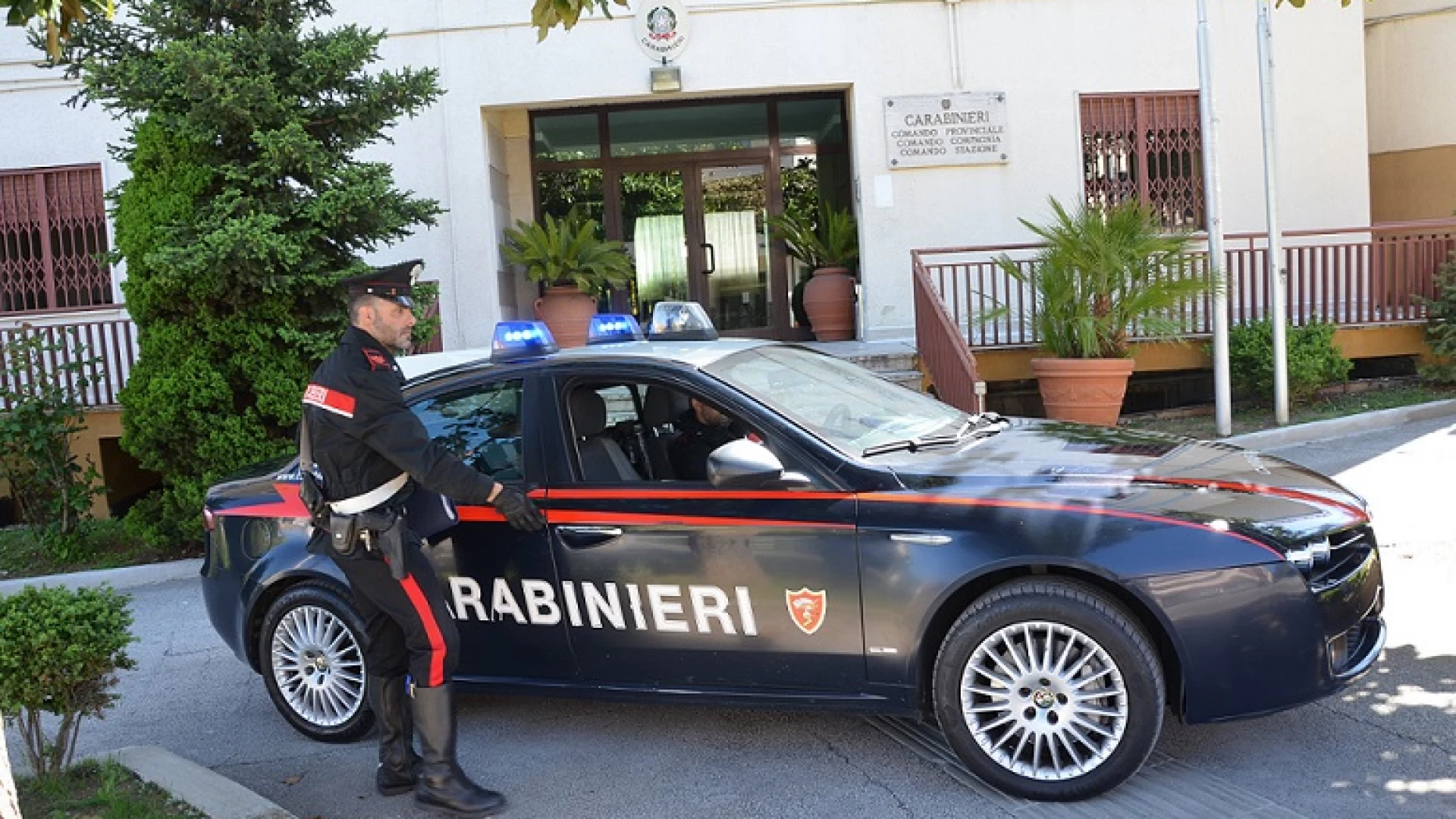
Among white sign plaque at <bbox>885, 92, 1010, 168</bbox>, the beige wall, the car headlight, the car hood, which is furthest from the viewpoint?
the beige wall

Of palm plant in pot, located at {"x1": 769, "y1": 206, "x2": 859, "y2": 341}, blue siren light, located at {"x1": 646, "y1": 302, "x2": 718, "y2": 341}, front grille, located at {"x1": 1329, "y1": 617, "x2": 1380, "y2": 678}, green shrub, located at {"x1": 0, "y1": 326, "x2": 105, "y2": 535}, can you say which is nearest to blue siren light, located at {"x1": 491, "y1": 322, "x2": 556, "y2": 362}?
blue siren light, located at {"x1": 646, "y1": 302, "x2": 718, "y2": 341}

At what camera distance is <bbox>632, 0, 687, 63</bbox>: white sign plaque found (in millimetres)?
13086

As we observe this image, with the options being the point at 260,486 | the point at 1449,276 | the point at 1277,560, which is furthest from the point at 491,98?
the point at 1277,560

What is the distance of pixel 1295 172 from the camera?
13.9 meters

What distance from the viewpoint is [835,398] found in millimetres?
4859

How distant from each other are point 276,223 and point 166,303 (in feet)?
3.59

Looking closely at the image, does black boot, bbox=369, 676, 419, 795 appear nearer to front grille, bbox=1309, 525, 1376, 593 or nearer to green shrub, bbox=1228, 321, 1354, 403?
front grille, bbox=1309, 525, 1376, 593

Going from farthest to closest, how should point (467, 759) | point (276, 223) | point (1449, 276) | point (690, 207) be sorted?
point (690, 207), point (1449, 276), point (276, 223), point (467, 759)

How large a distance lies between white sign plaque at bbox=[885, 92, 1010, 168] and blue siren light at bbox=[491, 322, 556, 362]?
354 inches

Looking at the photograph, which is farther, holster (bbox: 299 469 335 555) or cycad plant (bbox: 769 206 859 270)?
cycad plant (bbox: 769 206 859 270)

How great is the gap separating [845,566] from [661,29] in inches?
397

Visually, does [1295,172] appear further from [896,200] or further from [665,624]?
[665,624]

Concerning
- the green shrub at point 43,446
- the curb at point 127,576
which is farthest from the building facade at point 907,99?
the curb at point 127,576

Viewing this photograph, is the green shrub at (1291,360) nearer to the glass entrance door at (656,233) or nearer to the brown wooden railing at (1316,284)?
the brown wooden railing at (1316,284)
